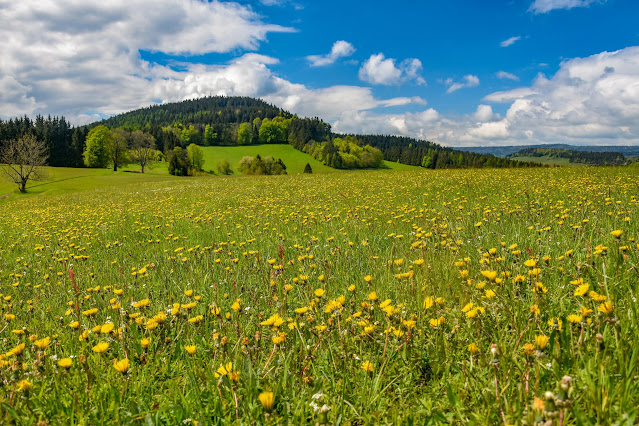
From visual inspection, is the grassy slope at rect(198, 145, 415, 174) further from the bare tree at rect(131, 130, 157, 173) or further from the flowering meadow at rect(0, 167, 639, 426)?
the flowering meadow at rect(0, 167, 639, 426)

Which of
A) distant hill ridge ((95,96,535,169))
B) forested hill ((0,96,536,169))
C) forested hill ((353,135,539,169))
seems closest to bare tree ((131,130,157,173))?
forested hill ((0,96,536,169))

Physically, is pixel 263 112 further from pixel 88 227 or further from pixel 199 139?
pixel 88 227

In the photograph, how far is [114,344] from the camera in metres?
2.55

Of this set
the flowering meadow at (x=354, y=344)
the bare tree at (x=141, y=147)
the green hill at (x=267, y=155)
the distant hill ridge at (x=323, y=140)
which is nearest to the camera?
the flowering meadow at (x=354, y=344)

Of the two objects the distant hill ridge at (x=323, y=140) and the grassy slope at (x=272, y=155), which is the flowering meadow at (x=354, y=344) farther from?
the grassy slope at (x=272, y=155)

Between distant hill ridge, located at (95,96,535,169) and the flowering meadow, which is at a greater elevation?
distant hill ridge, located at (95,96,535,169)

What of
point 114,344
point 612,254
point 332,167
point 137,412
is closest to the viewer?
point 137,412

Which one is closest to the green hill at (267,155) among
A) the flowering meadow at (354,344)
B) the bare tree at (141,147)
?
the bare tree at (141,147)

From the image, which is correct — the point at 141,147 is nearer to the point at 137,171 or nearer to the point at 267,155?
the point at 137,171

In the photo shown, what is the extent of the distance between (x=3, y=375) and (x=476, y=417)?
8.71 ft

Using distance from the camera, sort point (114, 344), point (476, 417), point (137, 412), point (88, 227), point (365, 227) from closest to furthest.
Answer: point (476, 417), point (137, 412), point (114, 344), point (365, 227), point (88, 227)

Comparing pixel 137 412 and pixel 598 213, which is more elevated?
pixel 598 213

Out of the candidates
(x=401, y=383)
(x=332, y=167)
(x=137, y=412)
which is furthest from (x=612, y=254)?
(x=332, y=167)

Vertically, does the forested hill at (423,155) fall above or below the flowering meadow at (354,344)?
above
